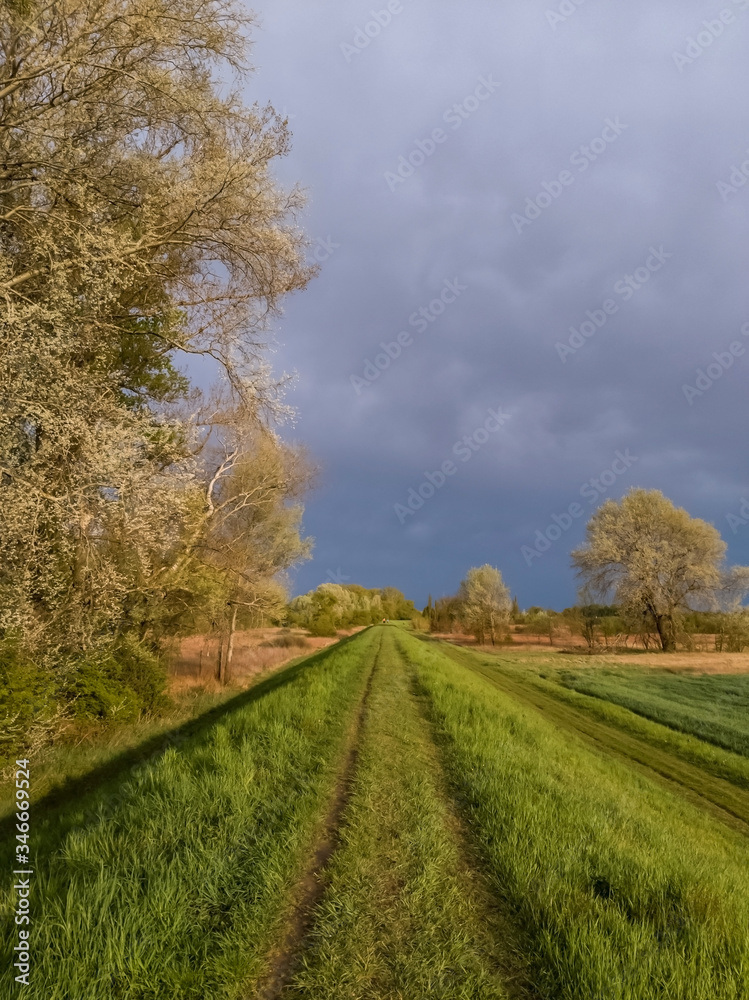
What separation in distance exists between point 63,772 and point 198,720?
6.03 metres

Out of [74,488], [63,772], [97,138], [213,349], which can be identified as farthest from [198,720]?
[97,138]

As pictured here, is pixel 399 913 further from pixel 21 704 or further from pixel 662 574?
pixel 662 574

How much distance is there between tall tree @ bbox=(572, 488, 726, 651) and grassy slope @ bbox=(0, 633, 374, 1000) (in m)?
45.1

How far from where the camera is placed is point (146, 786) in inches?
218

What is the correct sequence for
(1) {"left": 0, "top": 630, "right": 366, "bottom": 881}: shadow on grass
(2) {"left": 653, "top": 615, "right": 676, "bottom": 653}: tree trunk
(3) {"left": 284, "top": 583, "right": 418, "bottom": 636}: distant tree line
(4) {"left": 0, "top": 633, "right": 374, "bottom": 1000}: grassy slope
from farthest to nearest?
(3) {"left": 284, "top": 583, "right": 418, "bottom": 636}: distant tree line
(2) {"left": 653, "top": 615, "right": 676, "bottom": 653}: tree trunk
(1) {"left": 0, "top": 630, "right": 366, "bottom": 881}: shadow on grass
(4) {"left": 0, "top": 633, "right": 374, "bottom": 1000}: grassy slope

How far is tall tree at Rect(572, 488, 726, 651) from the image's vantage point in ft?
141

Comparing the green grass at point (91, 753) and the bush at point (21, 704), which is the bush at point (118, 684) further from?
the bush at point (21, 704)

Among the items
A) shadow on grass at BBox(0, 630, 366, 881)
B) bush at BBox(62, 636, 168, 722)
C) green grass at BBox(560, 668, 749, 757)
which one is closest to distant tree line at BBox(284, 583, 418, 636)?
bush at BBox(62, 636, 168, 722)

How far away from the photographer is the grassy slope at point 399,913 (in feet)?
9.52

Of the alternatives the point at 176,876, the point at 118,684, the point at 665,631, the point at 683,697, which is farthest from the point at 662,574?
the point at 176,876

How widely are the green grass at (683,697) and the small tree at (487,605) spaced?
32.5 metres

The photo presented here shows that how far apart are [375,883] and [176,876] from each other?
64.4 inches

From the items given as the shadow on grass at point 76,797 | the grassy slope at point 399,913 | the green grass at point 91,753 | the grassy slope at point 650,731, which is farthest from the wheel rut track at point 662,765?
the green grass at point 91,753

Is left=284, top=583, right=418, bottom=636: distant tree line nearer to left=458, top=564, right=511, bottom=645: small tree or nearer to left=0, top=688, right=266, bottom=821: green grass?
left=0, top=688, right=266, bottom=821: green grass
